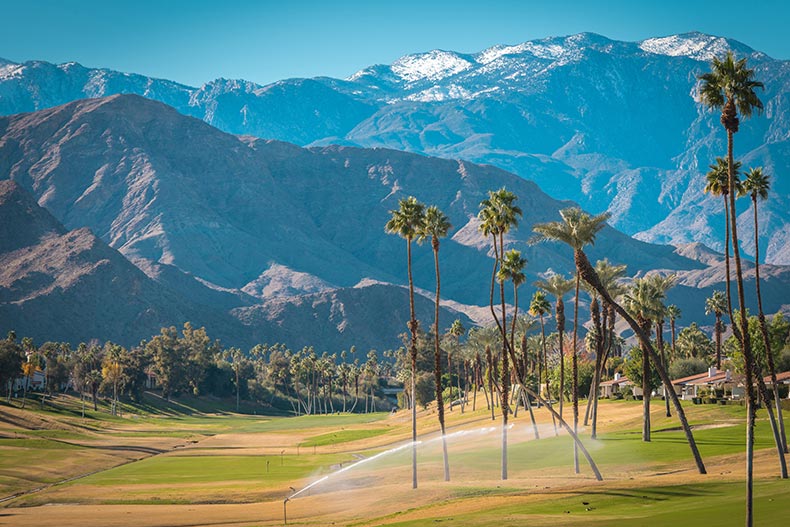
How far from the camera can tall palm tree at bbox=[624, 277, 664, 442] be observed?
261 feet

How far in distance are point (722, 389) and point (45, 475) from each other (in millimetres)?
69030

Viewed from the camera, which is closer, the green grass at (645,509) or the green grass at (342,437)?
the green grass at (645,509)

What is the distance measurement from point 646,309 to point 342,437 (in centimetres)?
7018

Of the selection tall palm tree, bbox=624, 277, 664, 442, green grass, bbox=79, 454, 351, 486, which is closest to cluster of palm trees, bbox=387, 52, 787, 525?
tall palm tree, bbox=624, 277, 664, 442

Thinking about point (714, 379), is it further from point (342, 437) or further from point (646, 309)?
point (342, 437)

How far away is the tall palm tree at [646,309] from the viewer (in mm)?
79438

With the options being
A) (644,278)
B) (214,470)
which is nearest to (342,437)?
(214,470)

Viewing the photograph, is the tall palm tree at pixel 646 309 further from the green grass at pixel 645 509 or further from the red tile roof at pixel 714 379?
the red tile roof at pixel 714 379

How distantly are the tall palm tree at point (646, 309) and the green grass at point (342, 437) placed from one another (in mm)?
61338

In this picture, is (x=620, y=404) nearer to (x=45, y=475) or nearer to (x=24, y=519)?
(x=45, y=475)

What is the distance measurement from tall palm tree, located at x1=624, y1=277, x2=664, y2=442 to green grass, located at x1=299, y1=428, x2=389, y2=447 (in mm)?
61338

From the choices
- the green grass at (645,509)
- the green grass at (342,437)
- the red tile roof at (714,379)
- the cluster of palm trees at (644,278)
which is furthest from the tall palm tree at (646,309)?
the green grass at (342,437)

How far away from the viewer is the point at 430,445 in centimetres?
10412

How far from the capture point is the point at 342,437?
14238 cm
